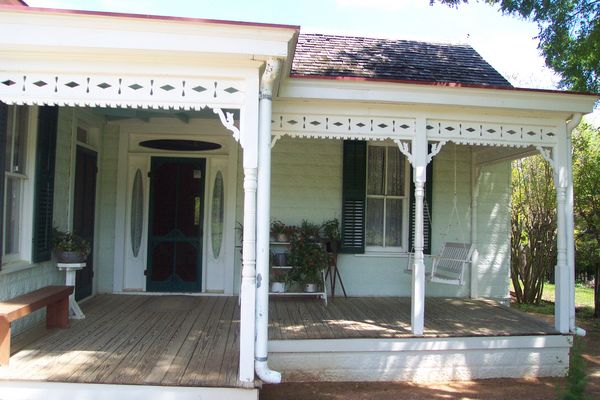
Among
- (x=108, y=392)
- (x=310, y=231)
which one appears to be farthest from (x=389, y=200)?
(x=108, y=392)

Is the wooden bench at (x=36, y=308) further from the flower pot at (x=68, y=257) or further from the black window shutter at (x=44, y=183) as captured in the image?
the black window shutter at (x=44, y=183)

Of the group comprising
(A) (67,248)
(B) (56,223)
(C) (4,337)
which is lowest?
(C) (4,337)

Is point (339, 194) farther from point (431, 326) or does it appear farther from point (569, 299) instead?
point (569, 299)

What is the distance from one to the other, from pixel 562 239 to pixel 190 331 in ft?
13.9

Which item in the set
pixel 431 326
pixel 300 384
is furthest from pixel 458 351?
pixel 300 384

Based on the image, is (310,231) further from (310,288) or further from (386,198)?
(386,198)

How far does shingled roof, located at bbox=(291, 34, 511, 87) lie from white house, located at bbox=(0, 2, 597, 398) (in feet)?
0.18

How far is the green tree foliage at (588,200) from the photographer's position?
26.3 ft

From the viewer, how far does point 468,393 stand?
179 inches

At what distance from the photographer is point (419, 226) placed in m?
4.88

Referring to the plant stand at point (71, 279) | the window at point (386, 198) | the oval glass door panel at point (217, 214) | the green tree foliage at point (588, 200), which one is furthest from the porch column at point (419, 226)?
the green tree foliage at point (588, 200)

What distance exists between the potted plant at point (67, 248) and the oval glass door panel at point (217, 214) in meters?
1.88

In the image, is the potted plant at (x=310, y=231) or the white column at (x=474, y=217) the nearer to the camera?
the potted plant at (x=310, y=231)

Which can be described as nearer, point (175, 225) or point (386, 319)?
point (386, 319)
